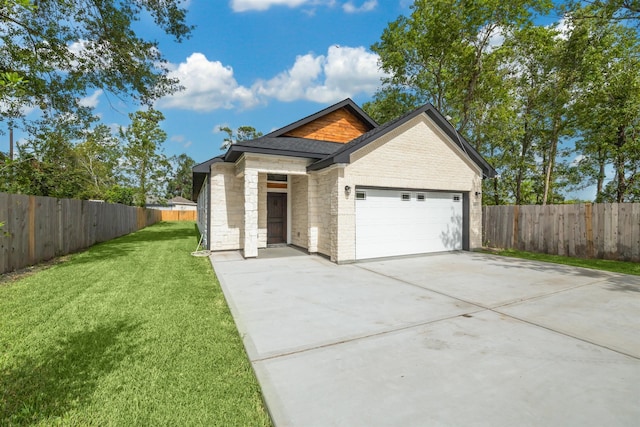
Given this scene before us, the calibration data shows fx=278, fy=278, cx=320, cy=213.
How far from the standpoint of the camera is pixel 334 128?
1257 cm

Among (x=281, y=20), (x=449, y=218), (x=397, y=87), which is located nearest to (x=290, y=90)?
(x=397, y=87)

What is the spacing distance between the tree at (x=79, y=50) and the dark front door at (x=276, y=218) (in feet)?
22.9

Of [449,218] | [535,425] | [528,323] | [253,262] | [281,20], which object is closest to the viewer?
[535,425]

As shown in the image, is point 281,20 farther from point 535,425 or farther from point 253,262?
point 535,425

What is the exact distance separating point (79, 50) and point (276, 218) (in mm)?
9498

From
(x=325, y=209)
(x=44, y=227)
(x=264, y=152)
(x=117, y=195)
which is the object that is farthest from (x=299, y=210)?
(x=117, y=195)

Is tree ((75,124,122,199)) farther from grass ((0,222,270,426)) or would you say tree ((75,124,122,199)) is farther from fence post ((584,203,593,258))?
fence post ((584,203,593,258))

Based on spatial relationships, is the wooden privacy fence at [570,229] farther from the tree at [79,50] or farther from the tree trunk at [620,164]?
the tree at [79,50]

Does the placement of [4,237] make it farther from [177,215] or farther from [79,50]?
[177,215]

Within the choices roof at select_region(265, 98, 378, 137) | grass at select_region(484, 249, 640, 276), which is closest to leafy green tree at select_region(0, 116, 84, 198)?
roof at select_region(265, 98, 378, 137)

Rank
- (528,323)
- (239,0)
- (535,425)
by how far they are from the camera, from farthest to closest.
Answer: (239,0)
(528,323)
(535,425)

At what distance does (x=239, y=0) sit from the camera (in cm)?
935

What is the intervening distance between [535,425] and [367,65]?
22910 mm

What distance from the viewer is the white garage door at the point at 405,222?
9.22m
